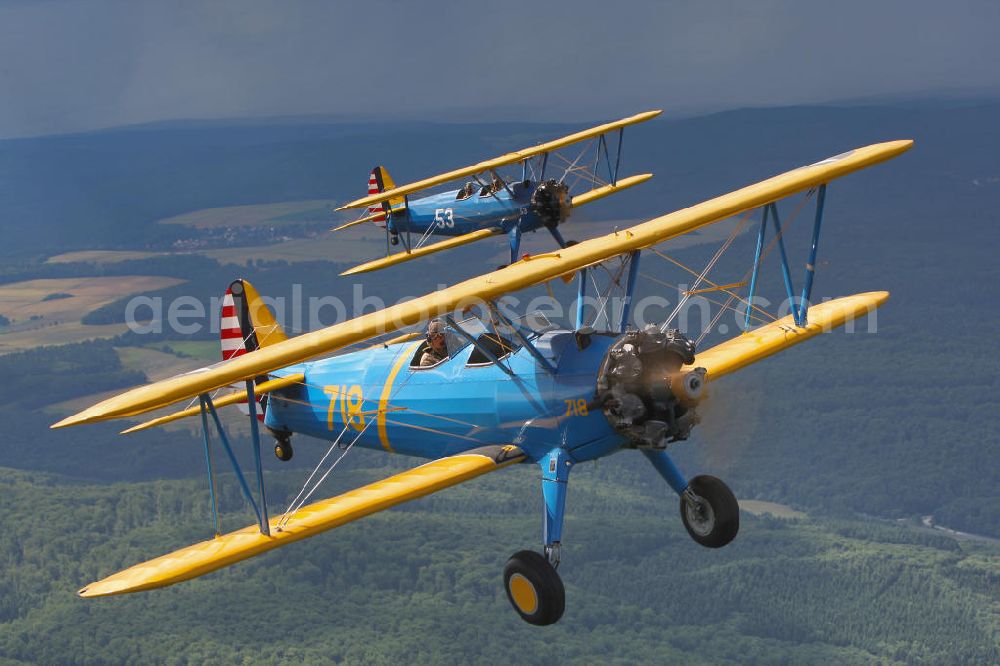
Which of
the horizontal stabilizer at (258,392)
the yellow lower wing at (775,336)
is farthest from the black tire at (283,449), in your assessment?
the yellow lower wing at (775,336)

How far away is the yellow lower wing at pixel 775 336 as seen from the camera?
2161cm

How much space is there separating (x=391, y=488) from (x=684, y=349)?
464 centimetres

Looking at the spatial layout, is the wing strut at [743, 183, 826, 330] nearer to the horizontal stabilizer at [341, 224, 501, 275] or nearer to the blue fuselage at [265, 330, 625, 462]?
the blue fuselage at [265, 330, 625, 462]

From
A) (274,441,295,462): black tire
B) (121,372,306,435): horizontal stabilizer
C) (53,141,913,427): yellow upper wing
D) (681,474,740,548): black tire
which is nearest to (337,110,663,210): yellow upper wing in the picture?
(274,441,295,462): black tire

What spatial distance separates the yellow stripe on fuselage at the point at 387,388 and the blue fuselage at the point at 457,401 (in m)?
0.02

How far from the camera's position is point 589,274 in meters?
20.3

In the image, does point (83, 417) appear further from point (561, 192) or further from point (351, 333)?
point (561, 192)

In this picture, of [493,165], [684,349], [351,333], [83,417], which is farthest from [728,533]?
[493,165]

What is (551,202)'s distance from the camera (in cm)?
4094

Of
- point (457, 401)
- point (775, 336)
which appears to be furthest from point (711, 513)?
point (775, 336)

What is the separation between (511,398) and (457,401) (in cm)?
120

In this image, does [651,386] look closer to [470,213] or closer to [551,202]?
[551,202]

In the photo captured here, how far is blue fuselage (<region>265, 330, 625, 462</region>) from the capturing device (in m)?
18.2

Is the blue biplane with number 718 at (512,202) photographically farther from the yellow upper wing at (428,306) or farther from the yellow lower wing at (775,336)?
the yellow upper wing at (428,306)
